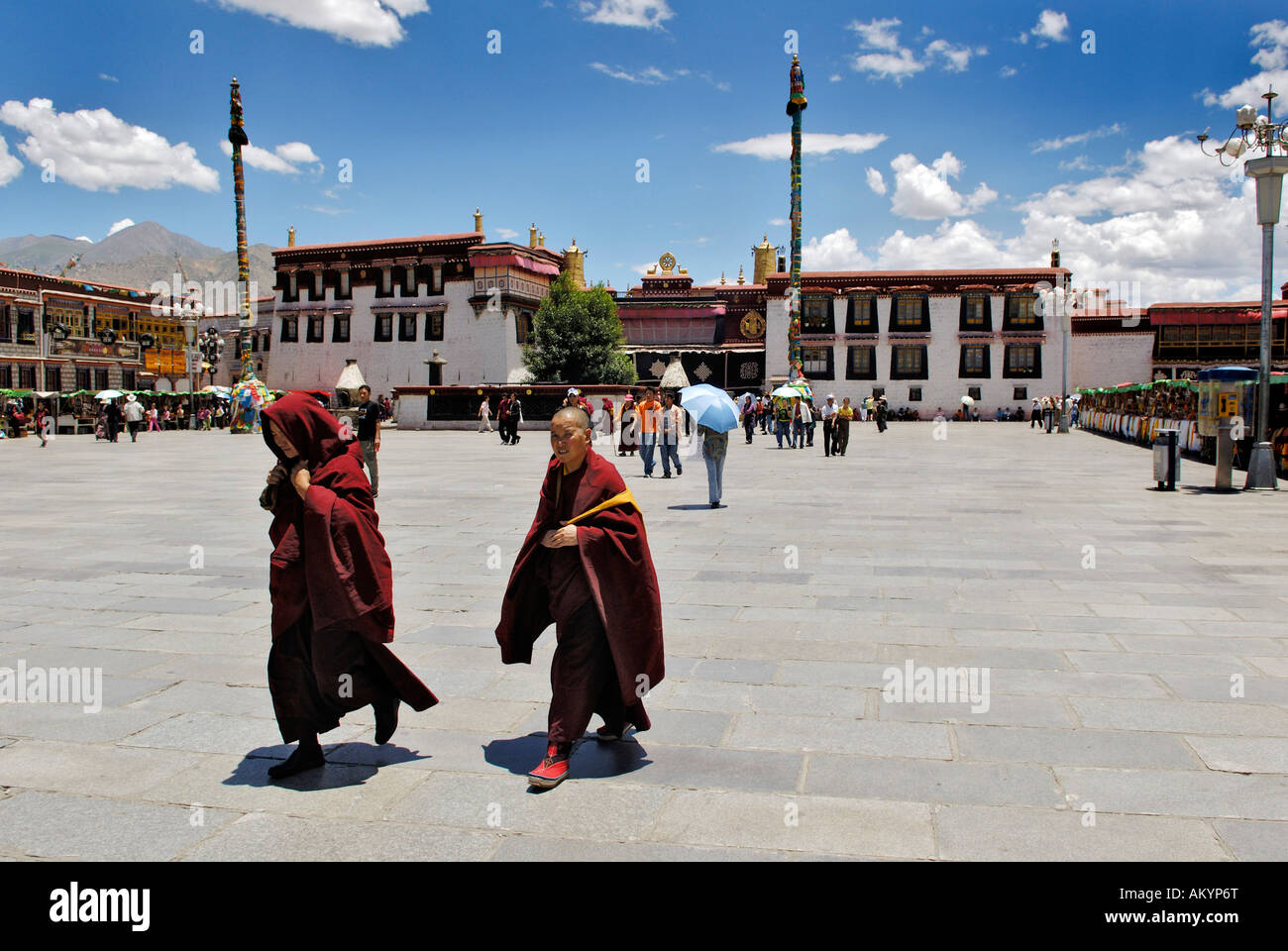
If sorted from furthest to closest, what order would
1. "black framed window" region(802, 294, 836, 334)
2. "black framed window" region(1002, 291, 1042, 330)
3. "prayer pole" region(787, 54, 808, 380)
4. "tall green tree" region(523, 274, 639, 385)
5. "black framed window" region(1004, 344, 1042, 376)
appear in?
"black framed window" region(802, 294, 836, 334)
"black framed window" region(1004, 344, 1042, 376)
"black framed window" region(1002, 291, 1042, 330)
"tall green tree" region(523, 274, 639, 385)
"prayer pole" region(787, 54, 808, 380)

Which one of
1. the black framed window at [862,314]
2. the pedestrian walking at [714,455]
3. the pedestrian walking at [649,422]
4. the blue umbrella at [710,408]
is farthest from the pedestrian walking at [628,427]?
the black framed window at [862,314]

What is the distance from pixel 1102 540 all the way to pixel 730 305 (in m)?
46.7

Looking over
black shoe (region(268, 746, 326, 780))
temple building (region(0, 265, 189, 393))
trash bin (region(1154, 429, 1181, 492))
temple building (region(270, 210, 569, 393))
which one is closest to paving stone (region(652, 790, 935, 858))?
black shoe (region(268, 746, 326, 780))

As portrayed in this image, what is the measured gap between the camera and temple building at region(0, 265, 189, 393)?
53281mm

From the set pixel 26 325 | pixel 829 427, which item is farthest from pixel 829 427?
pixel 26 325

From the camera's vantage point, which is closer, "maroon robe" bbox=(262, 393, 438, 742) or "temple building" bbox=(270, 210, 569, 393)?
"maroon robe" bbox=(262, 393, 438, 742)

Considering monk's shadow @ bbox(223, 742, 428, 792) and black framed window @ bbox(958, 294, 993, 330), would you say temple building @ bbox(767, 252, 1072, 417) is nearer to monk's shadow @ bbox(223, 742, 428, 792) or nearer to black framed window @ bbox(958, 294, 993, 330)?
black framed window @ bbox(958, 294, 993, 330)

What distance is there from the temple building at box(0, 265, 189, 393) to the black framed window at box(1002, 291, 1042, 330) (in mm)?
45541

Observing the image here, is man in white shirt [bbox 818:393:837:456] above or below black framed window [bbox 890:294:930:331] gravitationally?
below

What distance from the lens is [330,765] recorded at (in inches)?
164

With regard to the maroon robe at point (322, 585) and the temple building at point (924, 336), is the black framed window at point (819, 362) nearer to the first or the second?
the temple building at point (924, 336)

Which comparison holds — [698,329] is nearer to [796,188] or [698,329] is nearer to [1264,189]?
[796,188]
